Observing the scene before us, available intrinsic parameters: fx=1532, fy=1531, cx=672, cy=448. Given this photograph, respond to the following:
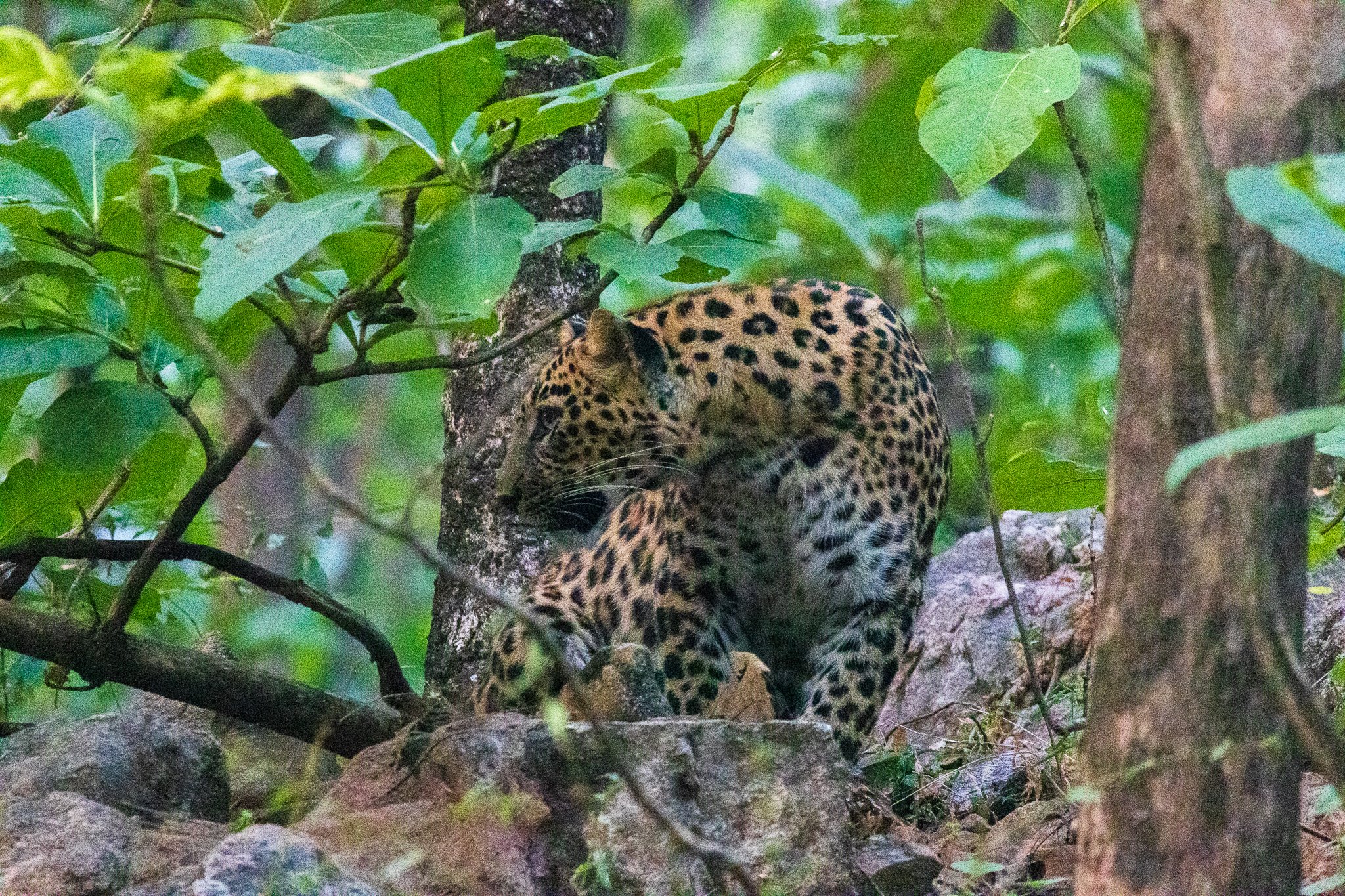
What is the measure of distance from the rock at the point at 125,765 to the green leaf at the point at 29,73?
2.10 metres

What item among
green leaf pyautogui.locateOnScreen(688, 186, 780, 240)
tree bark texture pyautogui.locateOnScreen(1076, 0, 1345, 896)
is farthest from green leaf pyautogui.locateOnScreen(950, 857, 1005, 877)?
green leaf pyautogui.locateOnScreen(688, 186, 780, 240)

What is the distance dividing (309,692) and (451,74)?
1.99 meters

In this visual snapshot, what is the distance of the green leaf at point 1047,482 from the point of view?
15.9 ft

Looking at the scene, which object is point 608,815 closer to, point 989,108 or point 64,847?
point 64,847

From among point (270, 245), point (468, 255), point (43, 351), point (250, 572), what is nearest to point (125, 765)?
point (250, 572)

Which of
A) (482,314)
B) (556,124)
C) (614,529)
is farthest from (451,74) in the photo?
(614,529)

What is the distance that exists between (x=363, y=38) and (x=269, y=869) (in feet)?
6.99

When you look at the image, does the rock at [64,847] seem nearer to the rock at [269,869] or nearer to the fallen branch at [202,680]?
the rock at [269,869]

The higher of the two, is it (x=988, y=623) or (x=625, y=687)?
(x=625, y=687)

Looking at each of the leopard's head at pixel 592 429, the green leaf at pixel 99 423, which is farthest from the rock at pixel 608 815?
the leopard's head at pixel 592 429

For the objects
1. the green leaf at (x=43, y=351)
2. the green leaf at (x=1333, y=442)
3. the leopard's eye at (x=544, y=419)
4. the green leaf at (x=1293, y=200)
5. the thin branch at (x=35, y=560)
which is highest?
the green leaf at (x=1293, y=200)

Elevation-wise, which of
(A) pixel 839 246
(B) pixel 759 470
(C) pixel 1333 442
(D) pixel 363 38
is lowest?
(B) pixel 759 470

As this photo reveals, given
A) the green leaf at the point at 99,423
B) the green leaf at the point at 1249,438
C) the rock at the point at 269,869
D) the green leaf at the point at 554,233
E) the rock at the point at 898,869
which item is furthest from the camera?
the green leaf at the point at 99,423

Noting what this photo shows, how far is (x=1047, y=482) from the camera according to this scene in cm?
490
